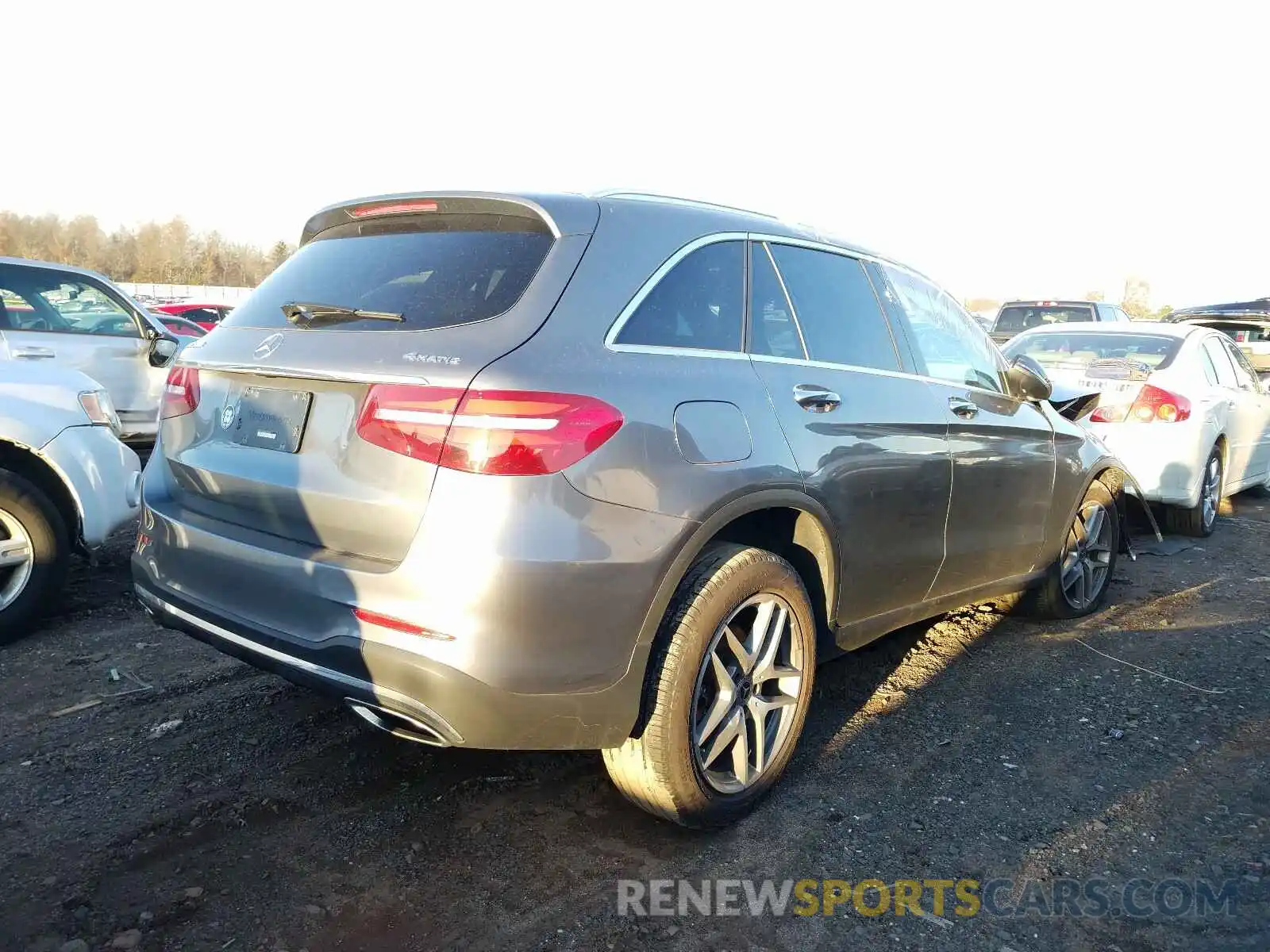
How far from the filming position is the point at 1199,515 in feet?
23.2

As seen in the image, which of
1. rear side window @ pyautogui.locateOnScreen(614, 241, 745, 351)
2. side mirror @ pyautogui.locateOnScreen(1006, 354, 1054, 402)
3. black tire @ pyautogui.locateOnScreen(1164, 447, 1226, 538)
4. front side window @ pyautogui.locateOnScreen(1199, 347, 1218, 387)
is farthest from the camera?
front side window @ pyautogui.locateOnScreen(1199, 347, 1218, 387)

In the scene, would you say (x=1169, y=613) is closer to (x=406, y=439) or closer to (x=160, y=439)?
(x=406, y=439)

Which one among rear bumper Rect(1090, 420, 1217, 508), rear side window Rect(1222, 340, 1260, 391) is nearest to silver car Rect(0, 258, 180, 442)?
rear bumper Rect(1090, 420, 1217, 508)

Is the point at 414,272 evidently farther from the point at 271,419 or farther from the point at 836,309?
the point at 836,309

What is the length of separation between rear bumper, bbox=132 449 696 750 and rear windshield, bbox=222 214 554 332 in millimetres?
560

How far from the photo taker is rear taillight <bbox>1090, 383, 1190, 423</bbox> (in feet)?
22.1

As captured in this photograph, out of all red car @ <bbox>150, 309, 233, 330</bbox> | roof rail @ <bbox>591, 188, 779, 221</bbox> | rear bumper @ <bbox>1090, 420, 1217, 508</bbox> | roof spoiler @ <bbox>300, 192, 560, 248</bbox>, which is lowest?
red car @ <bbox>150, 309, 233, 330</bbox>

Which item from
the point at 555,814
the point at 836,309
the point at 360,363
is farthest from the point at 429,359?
the point at 836,309

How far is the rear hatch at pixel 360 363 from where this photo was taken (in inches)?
94.0

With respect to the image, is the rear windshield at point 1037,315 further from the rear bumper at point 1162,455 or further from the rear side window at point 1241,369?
the rear bumper at point 1162,455

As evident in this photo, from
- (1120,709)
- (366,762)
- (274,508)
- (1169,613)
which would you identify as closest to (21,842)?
(366,762)

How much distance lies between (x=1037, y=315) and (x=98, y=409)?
43.3ft

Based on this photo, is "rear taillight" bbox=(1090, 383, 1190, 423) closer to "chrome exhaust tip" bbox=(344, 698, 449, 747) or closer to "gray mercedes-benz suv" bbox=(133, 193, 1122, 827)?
"gray mercedes-benz suv" bbox=(133, 193, 1122, 827)

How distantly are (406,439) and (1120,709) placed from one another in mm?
3112
